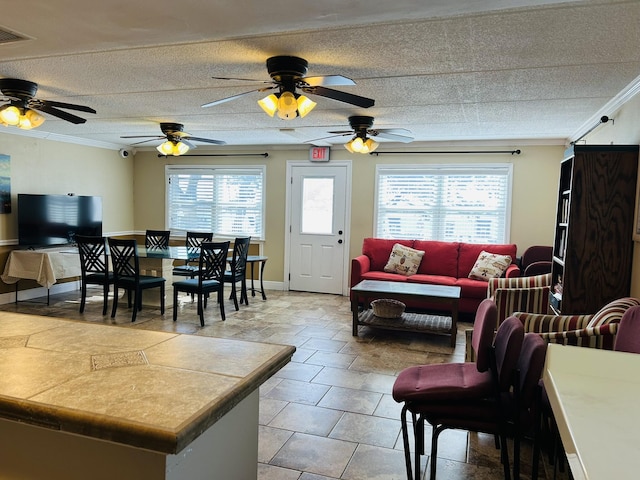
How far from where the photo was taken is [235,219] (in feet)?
25.7

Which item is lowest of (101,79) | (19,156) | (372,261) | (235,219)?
(372,261)

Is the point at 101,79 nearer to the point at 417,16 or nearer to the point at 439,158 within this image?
the point at 417,16

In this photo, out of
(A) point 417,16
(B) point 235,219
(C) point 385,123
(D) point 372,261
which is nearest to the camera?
(A) point 417,16

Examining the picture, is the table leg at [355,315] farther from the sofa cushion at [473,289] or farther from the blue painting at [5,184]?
the blue painting at [5,184]

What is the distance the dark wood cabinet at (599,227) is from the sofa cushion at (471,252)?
284cm

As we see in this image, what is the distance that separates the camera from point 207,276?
538cm

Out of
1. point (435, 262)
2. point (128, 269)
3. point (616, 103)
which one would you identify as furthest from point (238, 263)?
point (616, 103)

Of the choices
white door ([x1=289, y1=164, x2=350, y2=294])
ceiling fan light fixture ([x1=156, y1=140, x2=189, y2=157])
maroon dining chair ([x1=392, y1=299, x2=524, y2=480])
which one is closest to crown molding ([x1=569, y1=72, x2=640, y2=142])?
maroon dining chair ([x1=392, y1=299, x2=524, y2=480])

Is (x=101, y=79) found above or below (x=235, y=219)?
above

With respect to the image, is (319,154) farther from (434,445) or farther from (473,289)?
(434,445)

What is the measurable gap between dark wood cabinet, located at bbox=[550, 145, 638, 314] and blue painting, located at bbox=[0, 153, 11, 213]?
251 inches

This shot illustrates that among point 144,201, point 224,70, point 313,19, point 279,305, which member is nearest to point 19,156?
point 144,201

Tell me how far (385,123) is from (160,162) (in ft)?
14.8

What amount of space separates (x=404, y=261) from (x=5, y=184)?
5.25 m
